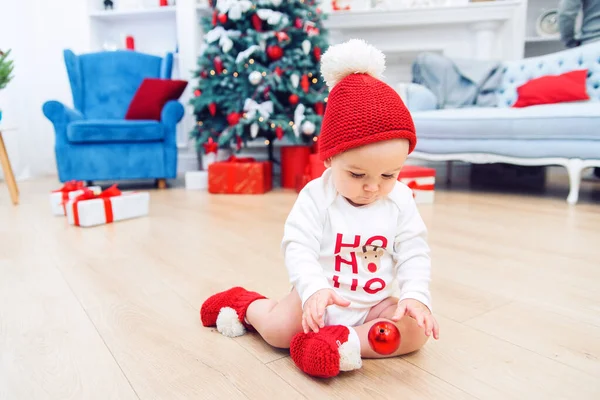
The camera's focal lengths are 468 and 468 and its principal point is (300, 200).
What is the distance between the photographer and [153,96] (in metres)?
2.80

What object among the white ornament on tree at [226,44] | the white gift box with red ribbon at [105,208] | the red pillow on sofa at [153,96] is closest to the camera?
the white gift box with red ribbon at [105,208]

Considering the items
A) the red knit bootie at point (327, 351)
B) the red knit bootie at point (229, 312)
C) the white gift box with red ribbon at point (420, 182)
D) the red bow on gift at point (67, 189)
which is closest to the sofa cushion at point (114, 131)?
the red bow on gift at point (67, 189)

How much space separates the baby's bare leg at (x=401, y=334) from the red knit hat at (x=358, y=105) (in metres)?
0.27

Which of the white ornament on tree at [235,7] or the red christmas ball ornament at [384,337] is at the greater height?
the white ornament on tree at [235,7]

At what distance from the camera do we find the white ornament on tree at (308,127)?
265 centimetres

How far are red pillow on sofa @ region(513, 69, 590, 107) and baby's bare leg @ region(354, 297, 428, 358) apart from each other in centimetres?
230

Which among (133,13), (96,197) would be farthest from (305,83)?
Answer: (133,13)

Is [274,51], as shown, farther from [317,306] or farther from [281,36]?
[317,306]

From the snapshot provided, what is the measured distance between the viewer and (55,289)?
110 centimetres

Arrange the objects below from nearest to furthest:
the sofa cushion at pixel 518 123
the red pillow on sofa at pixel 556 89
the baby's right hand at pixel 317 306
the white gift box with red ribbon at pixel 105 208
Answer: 1. the baby's right hand at pixel 317 306
2. the white gift box with red ribbon at pixel 105 208
3. the sofa cushion at pixel 518 123
4. the red pillow on sofa at pixel 556 89

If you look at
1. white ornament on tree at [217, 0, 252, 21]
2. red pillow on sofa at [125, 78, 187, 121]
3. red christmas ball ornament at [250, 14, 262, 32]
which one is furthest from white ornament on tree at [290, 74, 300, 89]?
red pillow on sofa at [125, 78, 187, 121]

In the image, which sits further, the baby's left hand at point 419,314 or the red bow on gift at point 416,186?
the red bow on gift at point 416,186

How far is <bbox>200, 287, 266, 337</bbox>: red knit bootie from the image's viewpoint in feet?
2.79

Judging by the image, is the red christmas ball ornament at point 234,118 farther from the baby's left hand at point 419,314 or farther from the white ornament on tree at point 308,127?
the baby's left hand at point 419,314
